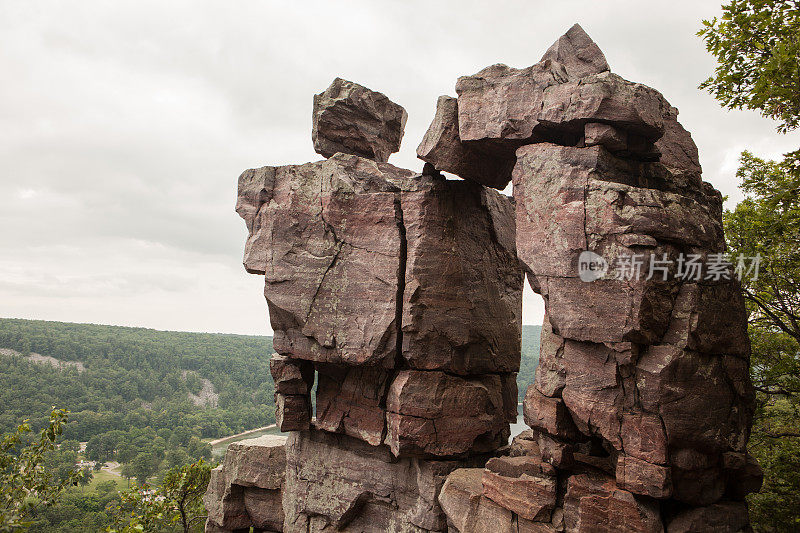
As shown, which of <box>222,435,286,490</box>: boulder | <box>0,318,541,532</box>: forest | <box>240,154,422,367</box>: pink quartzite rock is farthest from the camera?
<box>0,318,541,532</box>: forest

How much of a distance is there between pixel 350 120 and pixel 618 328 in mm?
10648

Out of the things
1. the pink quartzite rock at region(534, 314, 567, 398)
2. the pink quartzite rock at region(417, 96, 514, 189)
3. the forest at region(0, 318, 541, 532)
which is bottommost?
the forest at region(0, 318, 541, 532)

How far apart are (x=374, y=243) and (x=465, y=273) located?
2620 millimetres

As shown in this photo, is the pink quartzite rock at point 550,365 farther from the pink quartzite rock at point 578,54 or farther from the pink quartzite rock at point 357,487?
the pink quartzite rock at point 578,54

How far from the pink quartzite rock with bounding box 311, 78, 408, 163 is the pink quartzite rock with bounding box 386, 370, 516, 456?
24.4ft

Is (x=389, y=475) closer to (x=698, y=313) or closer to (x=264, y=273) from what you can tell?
(x=264, y=273)

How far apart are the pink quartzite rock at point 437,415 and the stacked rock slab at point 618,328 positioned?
1.95 m

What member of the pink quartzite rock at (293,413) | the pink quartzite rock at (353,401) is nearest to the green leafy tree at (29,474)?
the pink quartzite rock at (293,413)

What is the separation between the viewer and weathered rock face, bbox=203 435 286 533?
18.2m

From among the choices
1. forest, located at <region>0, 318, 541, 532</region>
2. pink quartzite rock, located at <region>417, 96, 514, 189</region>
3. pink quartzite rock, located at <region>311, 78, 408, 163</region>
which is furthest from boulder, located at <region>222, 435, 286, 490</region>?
forest, located at <region>0, 318, 541, 532</region>

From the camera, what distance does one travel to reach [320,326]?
46.5 feet

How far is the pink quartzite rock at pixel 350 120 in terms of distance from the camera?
53.0ft

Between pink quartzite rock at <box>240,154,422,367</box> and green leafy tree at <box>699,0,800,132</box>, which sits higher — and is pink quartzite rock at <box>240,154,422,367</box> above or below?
below

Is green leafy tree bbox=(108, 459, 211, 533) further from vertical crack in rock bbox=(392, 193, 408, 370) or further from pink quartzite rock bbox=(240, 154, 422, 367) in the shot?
vertical crack in rock bbox=(392, 193, 408, 370)
